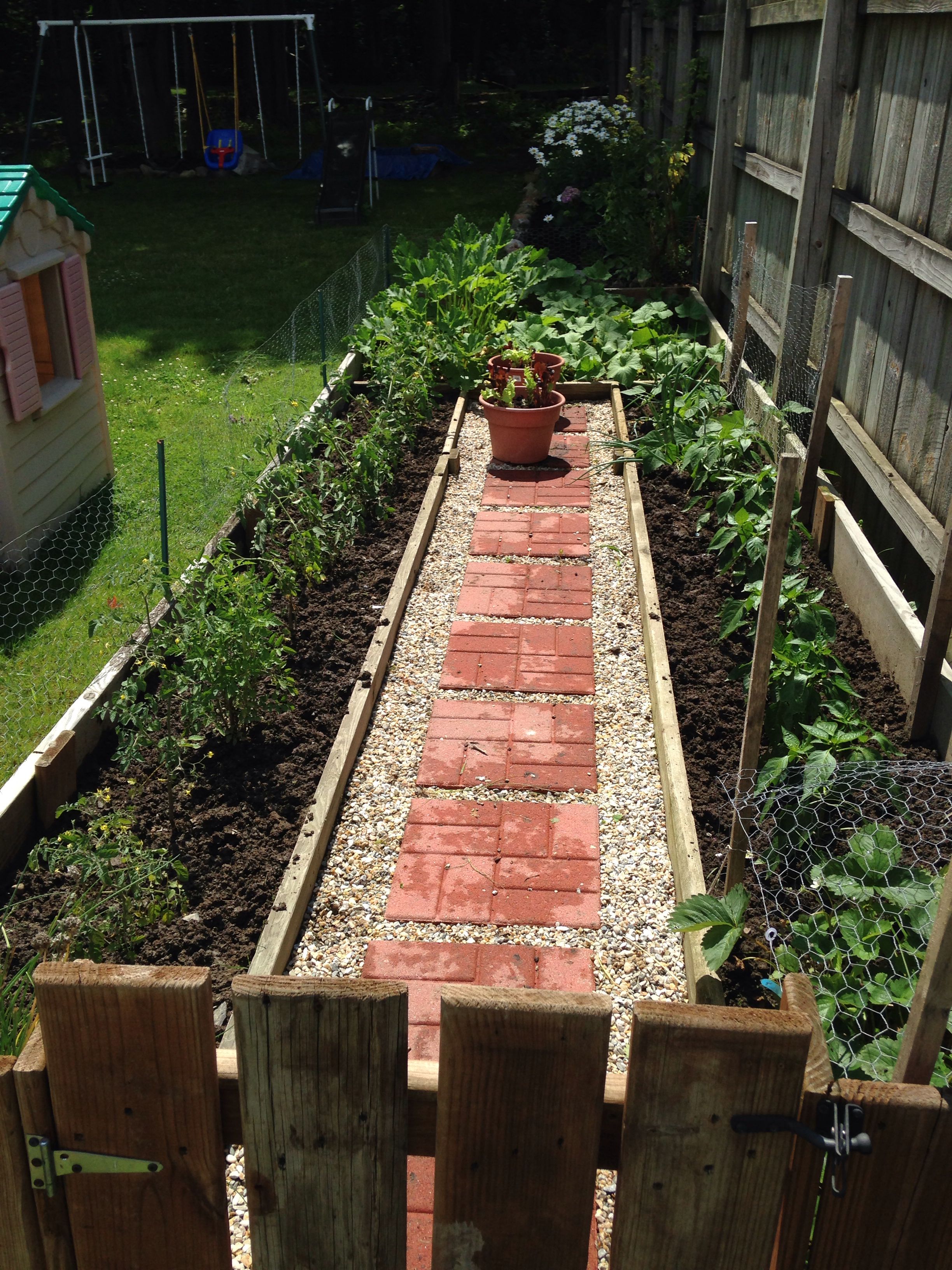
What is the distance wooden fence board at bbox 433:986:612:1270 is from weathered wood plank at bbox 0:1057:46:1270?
1.81 ft

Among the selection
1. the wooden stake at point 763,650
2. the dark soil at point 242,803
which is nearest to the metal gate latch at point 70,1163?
the dark soil at point 242,803

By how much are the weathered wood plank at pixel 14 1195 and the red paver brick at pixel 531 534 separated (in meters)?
4.75

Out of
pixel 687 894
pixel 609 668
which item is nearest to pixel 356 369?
pixel 609 668

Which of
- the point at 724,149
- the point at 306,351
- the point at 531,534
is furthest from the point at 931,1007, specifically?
the point at 306,351

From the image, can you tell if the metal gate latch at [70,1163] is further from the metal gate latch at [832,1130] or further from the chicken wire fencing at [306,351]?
the chicken wire fencing at [306,351]

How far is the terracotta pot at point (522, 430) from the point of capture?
706cm

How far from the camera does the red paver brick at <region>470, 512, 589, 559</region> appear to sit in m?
6.09

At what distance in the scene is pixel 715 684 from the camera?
4621 millimetres

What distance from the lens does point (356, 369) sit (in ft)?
26.9

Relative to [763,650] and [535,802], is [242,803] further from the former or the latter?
[763,650]

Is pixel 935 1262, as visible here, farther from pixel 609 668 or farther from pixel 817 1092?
pixel 609 668

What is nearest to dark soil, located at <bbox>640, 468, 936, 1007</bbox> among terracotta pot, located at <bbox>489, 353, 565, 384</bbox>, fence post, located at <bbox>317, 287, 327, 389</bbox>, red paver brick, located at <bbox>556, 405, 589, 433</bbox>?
terracotta pot, located at <bbox>489, 353, 565, 384</bbox>

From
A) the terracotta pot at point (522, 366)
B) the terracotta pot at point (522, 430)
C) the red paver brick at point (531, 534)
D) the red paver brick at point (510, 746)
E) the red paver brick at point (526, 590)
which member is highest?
the terracotta pot at point (522, 366)

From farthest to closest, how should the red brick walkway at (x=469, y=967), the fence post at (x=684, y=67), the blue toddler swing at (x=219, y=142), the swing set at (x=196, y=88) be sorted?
the blue toddler swing at (x=219, y=142)
the swing set at (x=196, y=88)
the fence post at (x=684, y=67)
the red brick walkway at (x=469, y=967)
